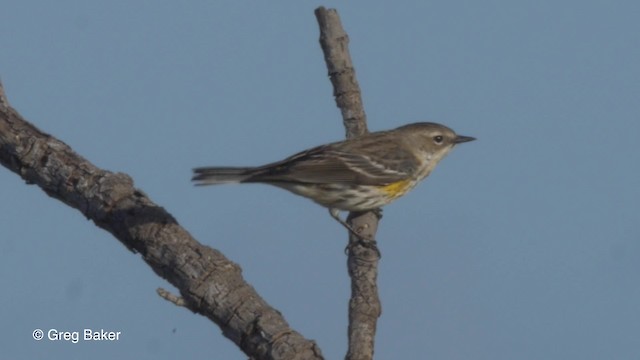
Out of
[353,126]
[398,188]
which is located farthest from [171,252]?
[398,188]

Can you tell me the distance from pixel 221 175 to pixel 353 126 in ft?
5.31

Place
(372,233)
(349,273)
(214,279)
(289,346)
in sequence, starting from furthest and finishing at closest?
(372,233) → (349,273) → (214,279) → (289,346)

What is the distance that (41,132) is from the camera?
7.36 meters

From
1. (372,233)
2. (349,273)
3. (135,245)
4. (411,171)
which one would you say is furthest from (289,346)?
(411,171)

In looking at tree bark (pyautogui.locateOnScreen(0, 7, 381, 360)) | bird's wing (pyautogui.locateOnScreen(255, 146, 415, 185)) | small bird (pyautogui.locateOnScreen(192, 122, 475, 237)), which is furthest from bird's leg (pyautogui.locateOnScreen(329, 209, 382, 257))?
tree bark (pyautogui.locateOnScreen(0, 7, 381, 360))

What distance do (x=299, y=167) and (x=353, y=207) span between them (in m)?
0.73

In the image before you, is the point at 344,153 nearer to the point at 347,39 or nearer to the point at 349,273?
the point at 347,39

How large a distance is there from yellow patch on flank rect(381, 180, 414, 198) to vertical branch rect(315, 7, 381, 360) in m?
0.65

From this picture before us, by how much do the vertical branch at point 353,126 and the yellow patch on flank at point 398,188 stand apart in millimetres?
647

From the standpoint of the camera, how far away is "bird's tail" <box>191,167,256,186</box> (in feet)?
31.3

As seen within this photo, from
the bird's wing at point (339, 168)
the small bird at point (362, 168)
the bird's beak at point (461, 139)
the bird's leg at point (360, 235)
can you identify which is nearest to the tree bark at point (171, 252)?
the bird's leg at point (360, 235)

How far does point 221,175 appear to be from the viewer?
9.77m

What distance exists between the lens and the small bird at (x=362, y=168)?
10.6 metres

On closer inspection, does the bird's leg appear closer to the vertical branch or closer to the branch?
the vertical branch
